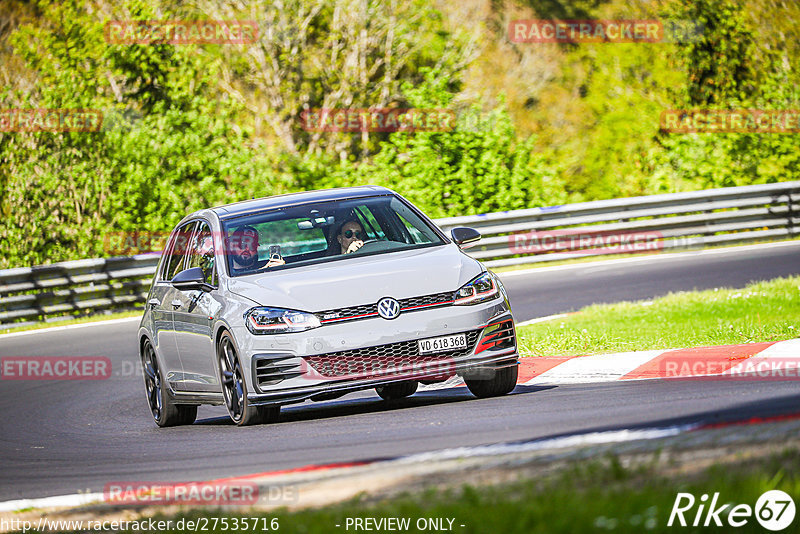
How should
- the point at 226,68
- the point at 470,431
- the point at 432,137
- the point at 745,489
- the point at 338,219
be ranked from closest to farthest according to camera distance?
1. the point at 745,489
2. the point at 470,431
3. the point at 338,219
4. the point at 432,137
5. the point at 226,68

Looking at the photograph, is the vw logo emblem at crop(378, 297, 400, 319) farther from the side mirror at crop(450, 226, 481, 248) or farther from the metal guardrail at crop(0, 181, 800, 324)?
the metal guardrail at crop(0, 181, 800, 324)

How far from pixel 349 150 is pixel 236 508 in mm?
32151

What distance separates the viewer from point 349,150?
37125 mm

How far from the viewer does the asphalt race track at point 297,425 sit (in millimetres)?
6926

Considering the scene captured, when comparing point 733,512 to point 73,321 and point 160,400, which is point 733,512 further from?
point 73,321

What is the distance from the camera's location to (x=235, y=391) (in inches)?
349

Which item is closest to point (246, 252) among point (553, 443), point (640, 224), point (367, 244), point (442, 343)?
point (367, 244)

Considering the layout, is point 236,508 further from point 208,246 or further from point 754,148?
point 754,148

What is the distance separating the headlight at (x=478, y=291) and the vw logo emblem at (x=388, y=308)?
44cm

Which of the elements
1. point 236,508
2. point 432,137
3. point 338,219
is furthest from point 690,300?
point 432,137

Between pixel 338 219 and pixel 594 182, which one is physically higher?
pixel 338 219

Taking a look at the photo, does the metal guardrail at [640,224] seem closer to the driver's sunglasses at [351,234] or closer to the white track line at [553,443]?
the driver's sunglasses at [351,234]

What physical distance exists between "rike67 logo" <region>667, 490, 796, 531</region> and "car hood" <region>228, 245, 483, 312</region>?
4.39m

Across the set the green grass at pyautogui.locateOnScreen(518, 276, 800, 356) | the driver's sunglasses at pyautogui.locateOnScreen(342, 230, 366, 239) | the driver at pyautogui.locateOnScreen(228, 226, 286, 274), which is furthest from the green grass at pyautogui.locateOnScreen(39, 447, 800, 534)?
the green grass at pyautogui.locateOnScreen(518, 276, 800, 356)
